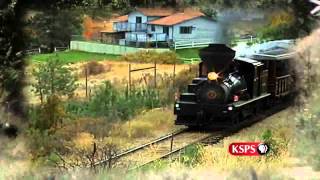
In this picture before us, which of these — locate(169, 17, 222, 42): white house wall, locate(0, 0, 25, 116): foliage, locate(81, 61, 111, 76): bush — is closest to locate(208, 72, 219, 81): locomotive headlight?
locate(169, 17, 222, 42): white house wall

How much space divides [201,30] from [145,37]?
0.41 metres

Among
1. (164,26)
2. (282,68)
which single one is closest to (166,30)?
(164,26)

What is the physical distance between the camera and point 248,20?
4.24 meters

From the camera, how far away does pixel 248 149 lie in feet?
13.4

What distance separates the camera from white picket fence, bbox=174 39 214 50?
14.7 ft

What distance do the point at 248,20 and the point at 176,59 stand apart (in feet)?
2.05

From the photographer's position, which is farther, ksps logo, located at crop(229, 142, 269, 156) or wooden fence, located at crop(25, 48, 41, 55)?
wooden fence, located at crop(25, 48, 41, 55)

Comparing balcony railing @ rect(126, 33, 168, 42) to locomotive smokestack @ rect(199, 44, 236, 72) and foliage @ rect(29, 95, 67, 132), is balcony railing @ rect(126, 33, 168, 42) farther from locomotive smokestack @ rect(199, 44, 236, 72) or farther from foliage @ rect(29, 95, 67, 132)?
foliage @ rect(29, 95, 67, 132)

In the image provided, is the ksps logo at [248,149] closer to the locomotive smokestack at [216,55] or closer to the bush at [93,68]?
the locomotive smokestack at [216,55]

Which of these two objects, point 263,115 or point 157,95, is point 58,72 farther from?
point 263,115

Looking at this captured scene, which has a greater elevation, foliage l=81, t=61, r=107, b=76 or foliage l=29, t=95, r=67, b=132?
foliage l=81, t=61, r=107, b=76

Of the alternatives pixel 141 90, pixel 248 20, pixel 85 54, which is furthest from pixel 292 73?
pixel 85 54

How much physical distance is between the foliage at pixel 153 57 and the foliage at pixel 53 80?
0.44m

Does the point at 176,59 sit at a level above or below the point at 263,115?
above
